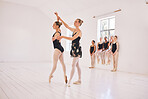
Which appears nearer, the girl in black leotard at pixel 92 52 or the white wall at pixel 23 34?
the girl in black leotard at pixel 92 52

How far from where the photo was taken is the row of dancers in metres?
6.79

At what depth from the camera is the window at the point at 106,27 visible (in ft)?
24.8

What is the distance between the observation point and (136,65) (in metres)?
6.12

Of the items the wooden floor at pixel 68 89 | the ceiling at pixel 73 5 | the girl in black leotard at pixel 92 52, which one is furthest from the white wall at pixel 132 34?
the wooden floor at pixel 68 89

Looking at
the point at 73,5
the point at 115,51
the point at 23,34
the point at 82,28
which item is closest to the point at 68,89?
the point at 115,51

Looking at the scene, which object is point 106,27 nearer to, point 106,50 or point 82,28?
point 106,50

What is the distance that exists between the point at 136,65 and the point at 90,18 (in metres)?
3.74

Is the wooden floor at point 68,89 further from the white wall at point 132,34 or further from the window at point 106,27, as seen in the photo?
the window at point 106,27

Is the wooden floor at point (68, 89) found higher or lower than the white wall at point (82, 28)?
lower

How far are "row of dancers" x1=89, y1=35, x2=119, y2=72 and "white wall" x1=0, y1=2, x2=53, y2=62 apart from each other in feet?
16.8

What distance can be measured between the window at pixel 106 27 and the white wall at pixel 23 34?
5193mm

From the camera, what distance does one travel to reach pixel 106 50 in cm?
750

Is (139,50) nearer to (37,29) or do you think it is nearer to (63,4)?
(63,4)

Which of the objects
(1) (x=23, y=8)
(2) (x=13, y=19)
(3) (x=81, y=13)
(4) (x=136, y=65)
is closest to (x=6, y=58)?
(2) (x=13, y=19)
